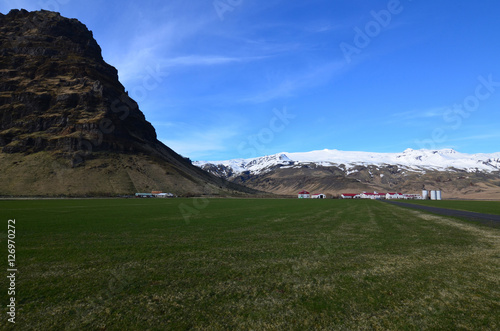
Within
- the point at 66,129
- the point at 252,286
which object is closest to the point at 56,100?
the point at 66,129

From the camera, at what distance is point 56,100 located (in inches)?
6230

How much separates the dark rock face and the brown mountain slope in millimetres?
444

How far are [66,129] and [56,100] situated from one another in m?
25.5

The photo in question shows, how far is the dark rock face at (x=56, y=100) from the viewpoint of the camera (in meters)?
142

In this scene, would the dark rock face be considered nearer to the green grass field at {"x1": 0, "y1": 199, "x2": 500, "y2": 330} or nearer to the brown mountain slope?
the brown mountain slope

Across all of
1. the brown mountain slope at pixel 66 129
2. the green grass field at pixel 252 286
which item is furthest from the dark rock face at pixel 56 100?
the green grass field at pixel 252 286

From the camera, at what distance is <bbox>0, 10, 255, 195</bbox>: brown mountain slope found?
393ft

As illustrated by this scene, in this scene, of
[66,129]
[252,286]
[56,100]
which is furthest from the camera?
[56,100]

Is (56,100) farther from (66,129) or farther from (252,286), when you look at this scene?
(252,286)

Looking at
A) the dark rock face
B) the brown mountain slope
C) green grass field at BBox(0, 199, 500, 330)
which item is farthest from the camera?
the dark rock face

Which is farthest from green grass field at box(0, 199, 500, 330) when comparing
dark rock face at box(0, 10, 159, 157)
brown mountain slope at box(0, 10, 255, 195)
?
dark rock face at box(0, 10, 159, 157)

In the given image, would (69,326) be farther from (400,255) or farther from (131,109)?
(131,109)

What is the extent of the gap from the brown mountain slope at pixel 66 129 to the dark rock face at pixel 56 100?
0.44 metres

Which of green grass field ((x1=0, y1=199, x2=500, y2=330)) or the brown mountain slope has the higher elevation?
the brown mountain slope
